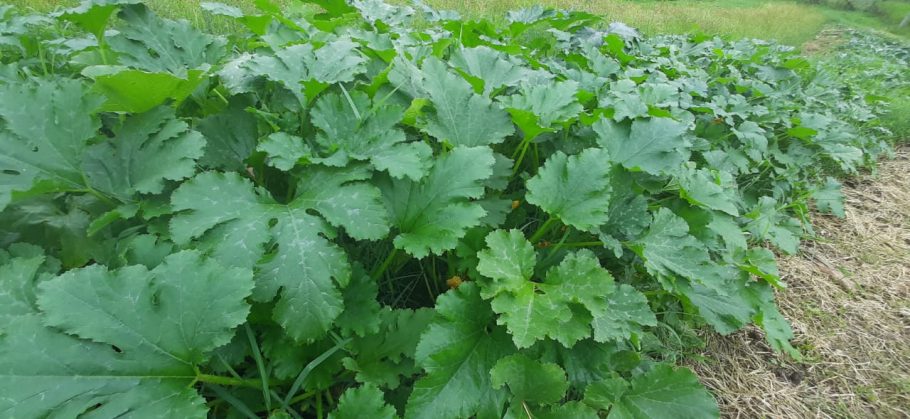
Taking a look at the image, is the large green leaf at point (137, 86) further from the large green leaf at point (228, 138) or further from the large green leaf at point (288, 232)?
the large green leaf at point (288, 232)

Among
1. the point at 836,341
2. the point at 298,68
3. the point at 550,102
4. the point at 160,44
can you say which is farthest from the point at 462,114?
the point at 836,341

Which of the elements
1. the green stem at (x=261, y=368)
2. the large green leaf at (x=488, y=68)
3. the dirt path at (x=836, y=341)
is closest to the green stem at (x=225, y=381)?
the green stem at (x=261, y=368)

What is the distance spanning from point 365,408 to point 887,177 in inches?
188

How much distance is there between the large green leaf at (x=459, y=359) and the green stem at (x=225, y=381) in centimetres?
41

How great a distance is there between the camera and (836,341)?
2.33 m

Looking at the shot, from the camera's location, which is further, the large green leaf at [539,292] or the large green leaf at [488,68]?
the large green leaf at [488,68]

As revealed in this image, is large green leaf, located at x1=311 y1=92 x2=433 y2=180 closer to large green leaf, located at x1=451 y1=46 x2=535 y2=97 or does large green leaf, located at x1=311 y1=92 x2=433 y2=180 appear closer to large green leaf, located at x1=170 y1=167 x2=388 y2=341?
large green leaf, located at x1=170 y1=167 x2=388 y2=341

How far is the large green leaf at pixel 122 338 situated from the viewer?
103 cm

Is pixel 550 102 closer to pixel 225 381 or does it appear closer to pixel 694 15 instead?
pixel 225 381

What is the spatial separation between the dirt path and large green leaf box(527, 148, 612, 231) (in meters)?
0.95

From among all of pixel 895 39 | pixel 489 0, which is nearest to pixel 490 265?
pixel 489 0

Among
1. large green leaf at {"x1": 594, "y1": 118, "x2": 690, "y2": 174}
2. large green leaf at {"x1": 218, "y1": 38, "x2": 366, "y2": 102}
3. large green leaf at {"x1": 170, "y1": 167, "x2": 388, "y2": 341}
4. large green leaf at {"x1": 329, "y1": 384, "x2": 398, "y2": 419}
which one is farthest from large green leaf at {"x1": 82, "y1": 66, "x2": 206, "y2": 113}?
large green leaf at {"x1": 594, "y1": 118, "x2": 690, "y2": 174}

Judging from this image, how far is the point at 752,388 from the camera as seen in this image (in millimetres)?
2002

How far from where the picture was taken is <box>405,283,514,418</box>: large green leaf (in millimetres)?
1295
